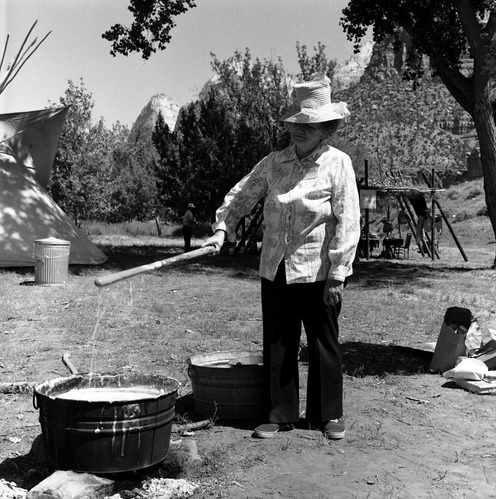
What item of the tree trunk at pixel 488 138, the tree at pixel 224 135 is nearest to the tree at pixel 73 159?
the tree at pixel 224 135

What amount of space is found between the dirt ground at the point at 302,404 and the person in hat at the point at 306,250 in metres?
0.26

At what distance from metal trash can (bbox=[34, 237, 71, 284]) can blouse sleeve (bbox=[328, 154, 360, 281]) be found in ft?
31.9

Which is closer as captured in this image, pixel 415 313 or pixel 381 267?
pixel 415 313

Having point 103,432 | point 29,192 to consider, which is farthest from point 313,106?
point 29,192

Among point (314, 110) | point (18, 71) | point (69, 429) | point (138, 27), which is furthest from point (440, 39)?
point (69, 429)

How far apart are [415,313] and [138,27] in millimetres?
11157

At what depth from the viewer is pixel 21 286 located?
1316 cm

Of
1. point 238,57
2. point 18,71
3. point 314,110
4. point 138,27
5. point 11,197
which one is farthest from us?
point 238,57

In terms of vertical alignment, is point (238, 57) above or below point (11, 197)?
above

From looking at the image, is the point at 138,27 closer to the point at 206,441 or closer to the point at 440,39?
the point at 440,39

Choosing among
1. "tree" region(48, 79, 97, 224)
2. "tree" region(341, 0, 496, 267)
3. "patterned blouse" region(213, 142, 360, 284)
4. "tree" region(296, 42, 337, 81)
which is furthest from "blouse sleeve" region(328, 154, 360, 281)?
"tree" region(48, 79, 97, 224)

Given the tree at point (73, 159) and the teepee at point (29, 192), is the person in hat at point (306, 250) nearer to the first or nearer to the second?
the teepee at point (29, 192)

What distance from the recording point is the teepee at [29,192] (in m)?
15.6

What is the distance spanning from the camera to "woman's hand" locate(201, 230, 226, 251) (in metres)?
4.48
